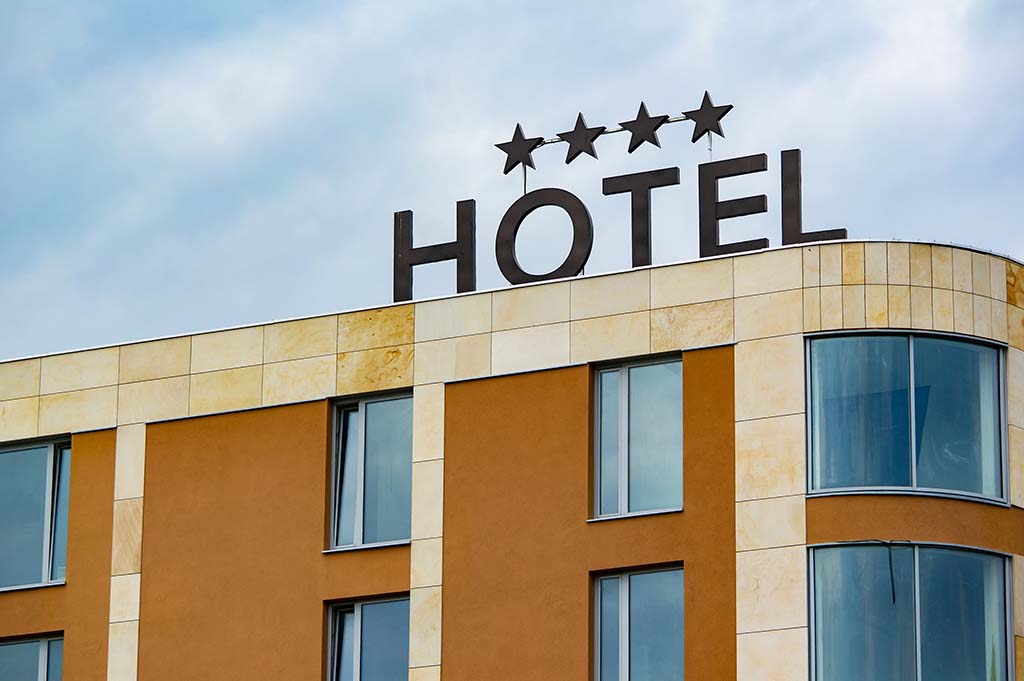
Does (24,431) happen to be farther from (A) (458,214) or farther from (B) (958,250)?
(B) (958,250)

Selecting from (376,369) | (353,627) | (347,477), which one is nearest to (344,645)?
(353,627)

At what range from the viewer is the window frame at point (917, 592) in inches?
1506

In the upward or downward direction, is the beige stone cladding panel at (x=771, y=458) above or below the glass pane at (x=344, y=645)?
above

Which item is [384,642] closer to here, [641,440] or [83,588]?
[641,440]

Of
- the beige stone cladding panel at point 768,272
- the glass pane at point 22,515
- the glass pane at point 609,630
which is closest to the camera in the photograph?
the glass pane at point 609,630

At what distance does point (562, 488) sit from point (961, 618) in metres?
6.78

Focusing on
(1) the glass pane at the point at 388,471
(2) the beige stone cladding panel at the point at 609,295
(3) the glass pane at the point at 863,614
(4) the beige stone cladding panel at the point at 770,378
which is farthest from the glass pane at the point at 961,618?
(1) the glass pane at the point at 388,471

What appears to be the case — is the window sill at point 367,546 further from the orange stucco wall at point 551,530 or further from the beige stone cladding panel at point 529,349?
the beige stone cladding panel at point 529,349

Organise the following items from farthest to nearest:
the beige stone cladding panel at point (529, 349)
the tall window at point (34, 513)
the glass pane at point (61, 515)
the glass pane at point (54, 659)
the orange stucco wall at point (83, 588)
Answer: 1. the tall window at point (34, 513)
2. the glass pane at point (61, 515)
3. the glass pane at point (54, 659)
4. the orange stucco wall at point (83, 588)
5. the beige stone cladding panel at point (529, 349)

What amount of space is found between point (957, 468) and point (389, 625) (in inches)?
386

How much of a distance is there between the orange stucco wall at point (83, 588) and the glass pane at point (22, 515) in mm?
553

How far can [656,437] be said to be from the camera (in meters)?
40.9

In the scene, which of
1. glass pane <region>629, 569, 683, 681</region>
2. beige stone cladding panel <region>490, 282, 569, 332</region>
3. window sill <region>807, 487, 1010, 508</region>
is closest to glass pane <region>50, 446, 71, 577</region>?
beige stone cladding panel <region>490, 282, 569, 332</region>

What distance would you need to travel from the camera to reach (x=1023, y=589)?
39.5 m
